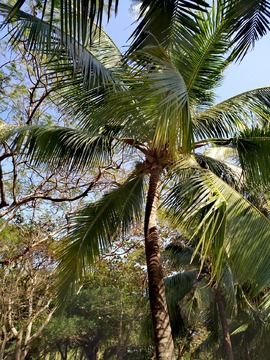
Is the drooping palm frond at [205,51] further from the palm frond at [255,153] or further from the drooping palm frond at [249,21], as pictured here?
the palm frond at [255,153]

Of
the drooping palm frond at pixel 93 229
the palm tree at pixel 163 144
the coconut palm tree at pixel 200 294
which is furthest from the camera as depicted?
the coconut palm tree at pixel 200 294

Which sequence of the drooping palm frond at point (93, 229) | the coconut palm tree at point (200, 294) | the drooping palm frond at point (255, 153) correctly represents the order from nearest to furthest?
the drooping palm frond at point (255, 153) → the drooping palm frond at point (93, 229) → the coconut palm tree at point (200, 294)

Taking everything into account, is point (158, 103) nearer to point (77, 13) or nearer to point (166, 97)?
point (166, 97)

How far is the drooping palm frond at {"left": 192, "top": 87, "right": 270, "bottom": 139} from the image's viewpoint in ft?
16.9

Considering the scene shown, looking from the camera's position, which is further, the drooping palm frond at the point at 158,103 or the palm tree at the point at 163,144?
the palm tree at the point at 163,144

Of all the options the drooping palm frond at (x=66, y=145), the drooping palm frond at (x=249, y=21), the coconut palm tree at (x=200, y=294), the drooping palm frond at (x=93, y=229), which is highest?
the drooping palm frond at (x=249, y=21)

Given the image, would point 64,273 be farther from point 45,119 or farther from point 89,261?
point 45,119

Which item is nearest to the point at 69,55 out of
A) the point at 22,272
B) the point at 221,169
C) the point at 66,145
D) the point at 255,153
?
the point at 66,145

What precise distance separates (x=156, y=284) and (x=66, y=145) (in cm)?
269

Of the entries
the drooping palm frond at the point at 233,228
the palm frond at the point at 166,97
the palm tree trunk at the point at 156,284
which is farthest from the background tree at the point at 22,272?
the palm frond at the point at 166,97

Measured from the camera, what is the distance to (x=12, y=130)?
4.45 m

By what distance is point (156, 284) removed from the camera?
4199mm

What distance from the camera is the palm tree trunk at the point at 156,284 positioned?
12.5ft

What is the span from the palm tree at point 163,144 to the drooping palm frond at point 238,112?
0.02 metres
